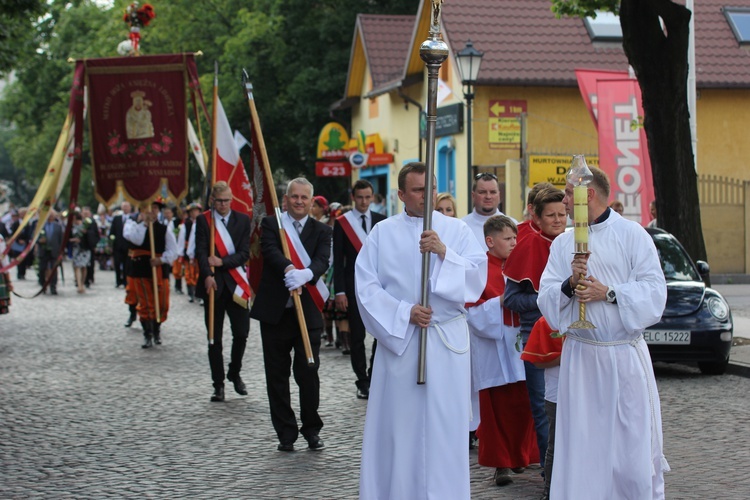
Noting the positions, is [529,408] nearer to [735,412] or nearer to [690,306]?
[735,412]

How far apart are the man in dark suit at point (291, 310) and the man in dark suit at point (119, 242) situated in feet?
26.4

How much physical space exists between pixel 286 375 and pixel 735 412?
158 inches

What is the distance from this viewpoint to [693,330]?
43.0 ft

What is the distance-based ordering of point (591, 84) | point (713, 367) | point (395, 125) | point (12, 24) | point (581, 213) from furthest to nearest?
point (395, 125) < point (591, 84) < point (12, 24) < point (713, 367) < point (581, 213)

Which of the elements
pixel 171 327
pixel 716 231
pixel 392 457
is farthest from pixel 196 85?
pixel 716 231

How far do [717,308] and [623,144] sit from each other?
7.45 m

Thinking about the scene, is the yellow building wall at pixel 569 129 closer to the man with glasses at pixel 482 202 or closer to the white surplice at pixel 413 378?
the man with glasses at pixel 482 202

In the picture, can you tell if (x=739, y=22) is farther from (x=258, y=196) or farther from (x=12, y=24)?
(x=258, y=196)

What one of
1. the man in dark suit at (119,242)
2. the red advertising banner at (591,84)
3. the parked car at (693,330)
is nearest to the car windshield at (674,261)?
the parked car at (693,330)

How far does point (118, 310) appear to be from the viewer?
77.0 feet

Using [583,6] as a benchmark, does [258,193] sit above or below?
below

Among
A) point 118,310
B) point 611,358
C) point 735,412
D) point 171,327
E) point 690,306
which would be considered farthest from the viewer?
point 118,310

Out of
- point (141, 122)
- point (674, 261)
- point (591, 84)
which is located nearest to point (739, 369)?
point (674, 261)

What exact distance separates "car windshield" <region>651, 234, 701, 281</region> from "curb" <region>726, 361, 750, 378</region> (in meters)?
1.06
